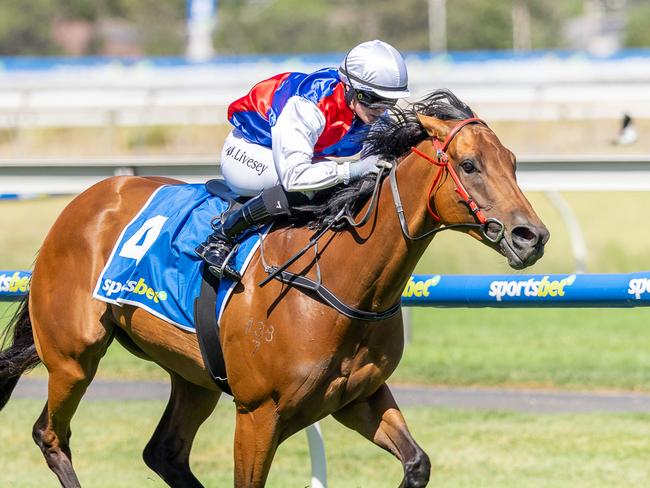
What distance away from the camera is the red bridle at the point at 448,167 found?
3.91 metres

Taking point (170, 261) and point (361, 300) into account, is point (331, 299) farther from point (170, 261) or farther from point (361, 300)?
point (170, 261)

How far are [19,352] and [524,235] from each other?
275cm

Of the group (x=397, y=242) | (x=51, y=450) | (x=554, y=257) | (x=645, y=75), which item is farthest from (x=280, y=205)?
(x=645, y=75)

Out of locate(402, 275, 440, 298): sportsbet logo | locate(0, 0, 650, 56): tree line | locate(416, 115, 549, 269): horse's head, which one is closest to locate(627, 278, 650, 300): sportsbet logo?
locate(402, 275, 440, 298): sportsbet logo

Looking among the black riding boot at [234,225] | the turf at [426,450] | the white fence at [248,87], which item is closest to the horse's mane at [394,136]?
the black riding boot at [234,225]

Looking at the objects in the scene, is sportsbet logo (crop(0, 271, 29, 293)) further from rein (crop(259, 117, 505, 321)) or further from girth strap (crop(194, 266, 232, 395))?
rein (crop(259, 117, 505, 321))

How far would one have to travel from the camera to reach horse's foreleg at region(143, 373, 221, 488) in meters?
5.18

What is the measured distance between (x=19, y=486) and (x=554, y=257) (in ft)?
27.0

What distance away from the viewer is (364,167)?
4266 millimetres

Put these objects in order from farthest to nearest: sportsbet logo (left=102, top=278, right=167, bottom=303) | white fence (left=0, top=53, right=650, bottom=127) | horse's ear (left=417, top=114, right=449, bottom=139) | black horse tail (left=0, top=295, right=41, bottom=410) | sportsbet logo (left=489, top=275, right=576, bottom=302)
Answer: white fence (left=0, top=53, right=650, bottom=127)
black horse tail (left=0, top=295, right=41, bottom=410)
sportsbet logo (left=489, top=275, right=576, bottom=302)
sportsbet logo (left=102, top=278, right=167, bottom=303)
horse's ear (left=417, top=114, right=449, bottom=139)

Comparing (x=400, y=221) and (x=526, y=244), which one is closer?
(x=526, y=244)

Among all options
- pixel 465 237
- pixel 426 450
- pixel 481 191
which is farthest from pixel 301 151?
pixel 465 237

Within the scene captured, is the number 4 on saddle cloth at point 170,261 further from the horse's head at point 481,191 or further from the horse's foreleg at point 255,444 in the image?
the horse's head at point 481,191

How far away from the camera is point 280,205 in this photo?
4.41m
